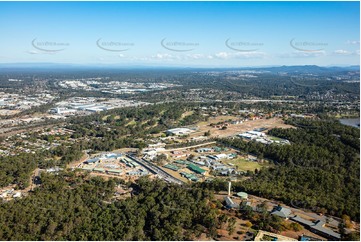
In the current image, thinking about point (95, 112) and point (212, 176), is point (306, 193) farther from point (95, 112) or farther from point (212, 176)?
point (95, 112)

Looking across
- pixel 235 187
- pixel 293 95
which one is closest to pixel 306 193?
pixel 235 187

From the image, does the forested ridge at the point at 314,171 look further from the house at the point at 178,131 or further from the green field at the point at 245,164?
the house at the point at 178,131

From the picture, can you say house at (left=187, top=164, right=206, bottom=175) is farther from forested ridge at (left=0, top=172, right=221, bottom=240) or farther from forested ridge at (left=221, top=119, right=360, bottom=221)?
forested ridge at (left=0, top=172, right=221, bottom=240)

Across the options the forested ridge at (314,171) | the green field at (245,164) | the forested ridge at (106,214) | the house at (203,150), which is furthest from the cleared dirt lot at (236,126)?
the forested ridge at (106,214)

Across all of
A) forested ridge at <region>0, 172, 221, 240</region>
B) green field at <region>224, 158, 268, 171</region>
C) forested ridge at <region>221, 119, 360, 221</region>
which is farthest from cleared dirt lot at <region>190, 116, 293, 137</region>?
forested ridge at <region>0, 172, 221, 240</region>

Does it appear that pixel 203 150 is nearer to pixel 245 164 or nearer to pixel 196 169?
pixel 245 164

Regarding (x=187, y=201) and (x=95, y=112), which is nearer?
(x=187, y=201)

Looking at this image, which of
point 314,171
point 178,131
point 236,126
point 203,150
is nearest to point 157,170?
point 203,150
